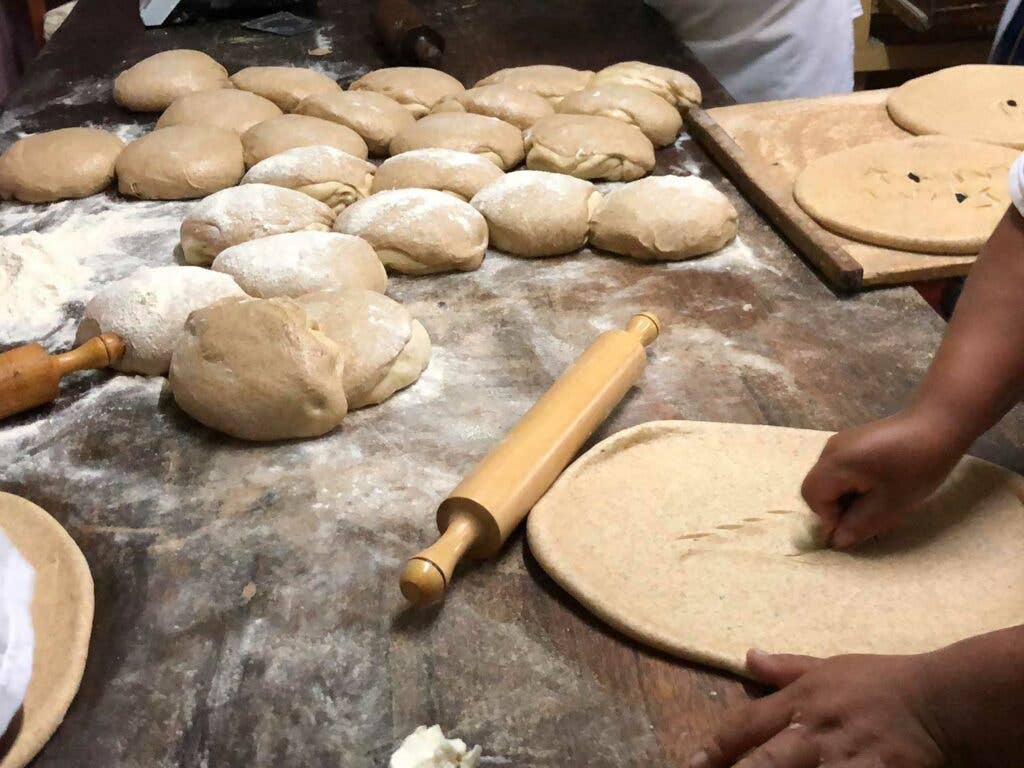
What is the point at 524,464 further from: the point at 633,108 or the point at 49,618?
the point at 633,108

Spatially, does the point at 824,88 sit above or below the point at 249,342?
below

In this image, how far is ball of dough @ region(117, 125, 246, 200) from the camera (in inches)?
84.2

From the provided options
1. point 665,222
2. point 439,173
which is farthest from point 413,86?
point 665,222

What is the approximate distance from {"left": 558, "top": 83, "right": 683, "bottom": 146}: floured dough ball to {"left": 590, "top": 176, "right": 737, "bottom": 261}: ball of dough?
47 cm

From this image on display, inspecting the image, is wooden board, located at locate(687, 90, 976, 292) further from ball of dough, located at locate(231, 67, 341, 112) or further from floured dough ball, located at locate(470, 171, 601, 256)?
ball of dough, located at locate(231, 67, 341, 112)

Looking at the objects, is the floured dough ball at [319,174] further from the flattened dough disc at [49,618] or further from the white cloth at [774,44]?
the white cloth at [774,44]

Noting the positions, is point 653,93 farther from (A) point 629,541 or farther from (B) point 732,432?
(A) point 629,541

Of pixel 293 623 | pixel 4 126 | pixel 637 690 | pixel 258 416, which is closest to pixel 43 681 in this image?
pixel 293 623

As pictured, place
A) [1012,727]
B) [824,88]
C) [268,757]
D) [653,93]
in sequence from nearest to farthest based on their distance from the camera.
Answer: [1012,727] < [268,757] < [653,93] < [824,88]

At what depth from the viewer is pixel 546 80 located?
8.57ft

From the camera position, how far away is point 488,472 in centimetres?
123

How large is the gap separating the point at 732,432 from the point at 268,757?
78 centimetres

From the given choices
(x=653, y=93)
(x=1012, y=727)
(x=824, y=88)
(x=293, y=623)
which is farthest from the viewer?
(x=824, y=88)

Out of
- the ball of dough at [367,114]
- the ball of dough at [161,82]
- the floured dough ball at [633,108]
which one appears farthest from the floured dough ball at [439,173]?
the ball of dough at [161,82]
